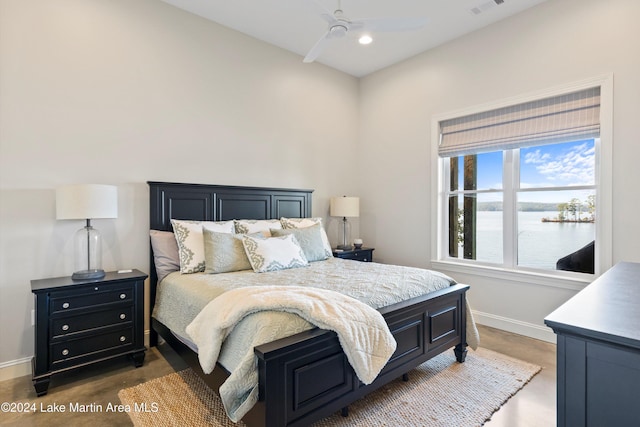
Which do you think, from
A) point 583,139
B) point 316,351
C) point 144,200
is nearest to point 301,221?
point 144,200

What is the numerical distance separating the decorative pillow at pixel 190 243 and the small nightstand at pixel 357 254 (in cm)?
160

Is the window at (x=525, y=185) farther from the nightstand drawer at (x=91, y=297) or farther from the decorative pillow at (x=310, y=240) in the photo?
the nightstand drawer at (x=91, y=297)

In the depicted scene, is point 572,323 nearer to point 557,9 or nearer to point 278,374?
point 278,374

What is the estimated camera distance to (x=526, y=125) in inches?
136

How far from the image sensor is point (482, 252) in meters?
3.97

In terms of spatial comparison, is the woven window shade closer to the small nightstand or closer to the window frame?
the window frame

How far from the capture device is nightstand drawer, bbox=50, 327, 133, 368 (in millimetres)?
2441

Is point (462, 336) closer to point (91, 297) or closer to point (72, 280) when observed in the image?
point (91, 297)

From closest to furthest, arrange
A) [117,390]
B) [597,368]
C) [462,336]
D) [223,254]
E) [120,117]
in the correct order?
1. [597,368]
2. [117,390]
3. [462,336]
4. [223,254]
5. [120,117]

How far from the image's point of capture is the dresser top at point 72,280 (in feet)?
8.03

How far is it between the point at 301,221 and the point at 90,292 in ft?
6.88

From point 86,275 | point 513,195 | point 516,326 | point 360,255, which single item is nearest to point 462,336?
point 516,326

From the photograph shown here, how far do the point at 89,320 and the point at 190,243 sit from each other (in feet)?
3.02

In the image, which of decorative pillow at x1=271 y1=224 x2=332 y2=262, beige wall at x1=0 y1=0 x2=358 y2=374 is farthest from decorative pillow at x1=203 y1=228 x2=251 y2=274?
beige wall at x1=0 y1=0 x2=358 y2=374
